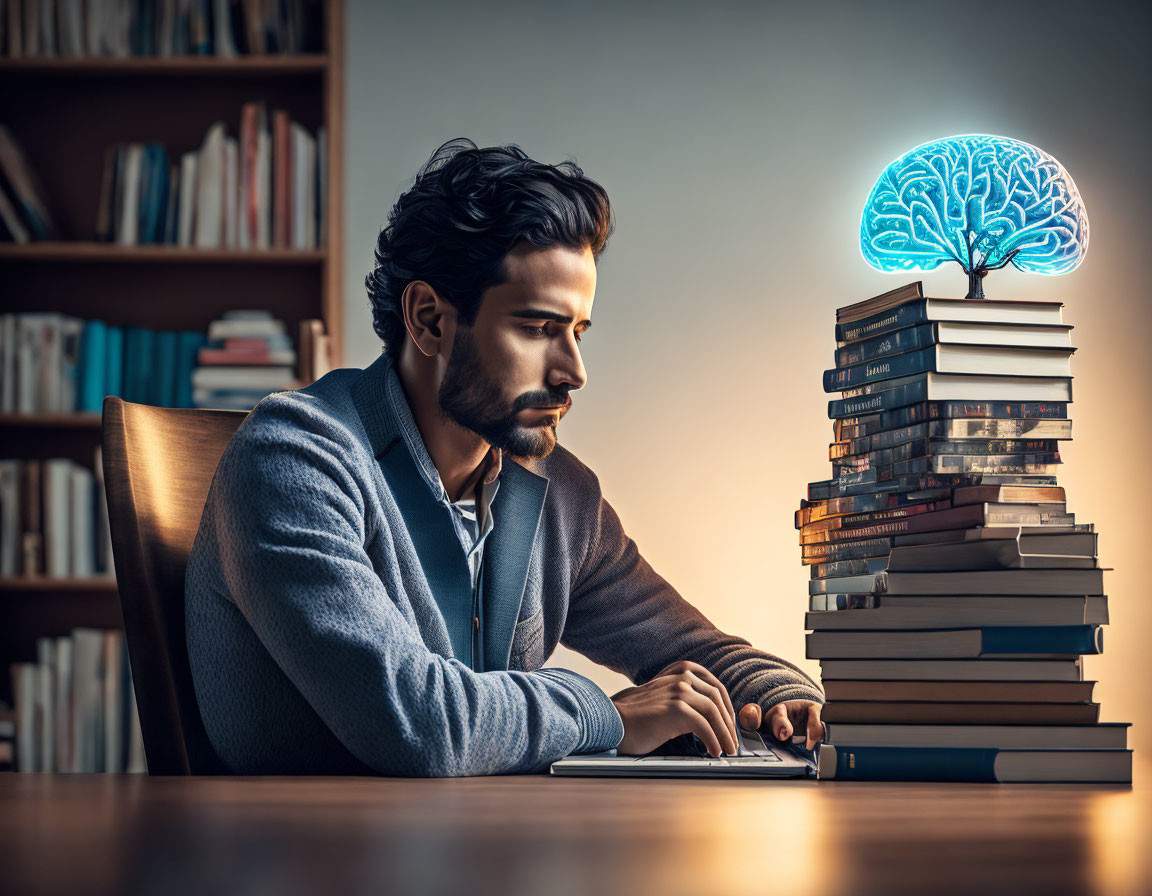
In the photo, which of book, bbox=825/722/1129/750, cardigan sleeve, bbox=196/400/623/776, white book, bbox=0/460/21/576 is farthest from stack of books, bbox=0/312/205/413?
book, bbox=825/722/1129/750

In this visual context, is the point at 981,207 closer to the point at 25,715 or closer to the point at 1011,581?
the point at 1011,581

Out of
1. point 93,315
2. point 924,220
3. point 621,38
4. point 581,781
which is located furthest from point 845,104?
point 581,781

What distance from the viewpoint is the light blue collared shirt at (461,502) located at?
4.29 ft

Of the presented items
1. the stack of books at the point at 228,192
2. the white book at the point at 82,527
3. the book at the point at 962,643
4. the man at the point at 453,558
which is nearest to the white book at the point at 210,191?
the stack of books at the point at 228,192

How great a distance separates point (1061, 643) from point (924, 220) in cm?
57

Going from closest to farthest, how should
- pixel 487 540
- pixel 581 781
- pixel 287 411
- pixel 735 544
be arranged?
pixel 581 781 < pixel 287 411 < pixel 487 540 < pixel 735 544

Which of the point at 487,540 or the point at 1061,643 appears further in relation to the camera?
the point at 487,540

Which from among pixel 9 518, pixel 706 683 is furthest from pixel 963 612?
pixel 9 518

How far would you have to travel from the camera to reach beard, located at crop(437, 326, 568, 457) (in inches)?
55.6

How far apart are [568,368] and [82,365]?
179 centimetres

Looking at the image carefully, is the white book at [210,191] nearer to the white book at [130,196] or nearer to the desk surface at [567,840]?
the white book at [130,196]

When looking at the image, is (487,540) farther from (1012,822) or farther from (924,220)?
(1012,822)

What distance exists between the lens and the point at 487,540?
1424 millimetres

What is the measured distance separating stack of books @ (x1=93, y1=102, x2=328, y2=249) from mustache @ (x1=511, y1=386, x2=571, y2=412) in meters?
1.51
